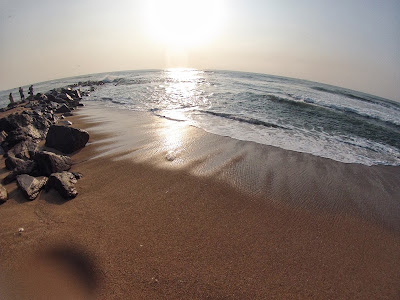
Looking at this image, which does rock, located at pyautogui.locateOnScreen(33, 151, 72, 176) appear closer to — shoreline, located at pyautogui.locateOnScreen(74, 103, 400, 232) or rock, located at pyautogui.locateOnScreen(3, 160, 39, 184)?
rock, located at pyautogui.locateOnScreen(3, 160, 39, 184)

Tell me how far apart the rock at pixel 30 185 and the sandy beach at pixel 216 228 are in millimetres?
114

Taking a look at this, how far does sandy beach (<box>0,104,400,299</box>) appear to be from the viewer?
2344 mm

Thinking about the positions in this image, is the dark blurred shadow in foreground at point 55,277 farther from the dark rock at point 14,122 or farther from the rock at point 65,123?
the rock at point 65,123

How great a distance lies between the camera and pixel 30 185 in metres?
3.51

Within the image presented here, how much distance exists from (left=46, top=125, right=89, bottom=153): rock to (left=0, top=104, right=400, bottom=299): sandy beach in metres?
0.44

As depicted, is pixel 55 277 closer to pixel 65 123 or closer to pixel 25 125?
pixel 25 125

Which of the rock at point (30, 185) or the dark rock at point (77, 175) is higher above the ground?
the rock at point (30, 185)

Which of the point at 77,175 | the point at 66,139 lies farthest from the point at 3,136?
the point at 77,175

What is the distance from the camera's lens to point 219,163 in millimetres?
5086

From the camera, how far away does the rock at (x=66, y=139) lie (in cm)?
547

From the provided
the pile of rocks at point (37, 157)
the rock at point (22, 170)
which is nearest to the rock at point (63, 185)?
the pile of rocks at point (37, 157)

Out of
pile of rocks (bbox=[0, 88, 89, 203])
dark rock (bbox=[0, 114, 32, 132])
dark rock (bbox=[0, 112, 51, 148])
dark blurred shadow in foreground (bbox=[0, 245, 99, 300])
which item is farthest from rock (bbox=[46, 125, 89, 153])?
dark blurred shadow in foreground (bbox=[0, 245, 99, 300])

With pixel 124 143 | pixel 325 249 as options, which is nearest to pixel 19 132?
pixel 124 143

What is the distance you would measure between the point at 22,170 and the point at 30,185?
2.81ft
